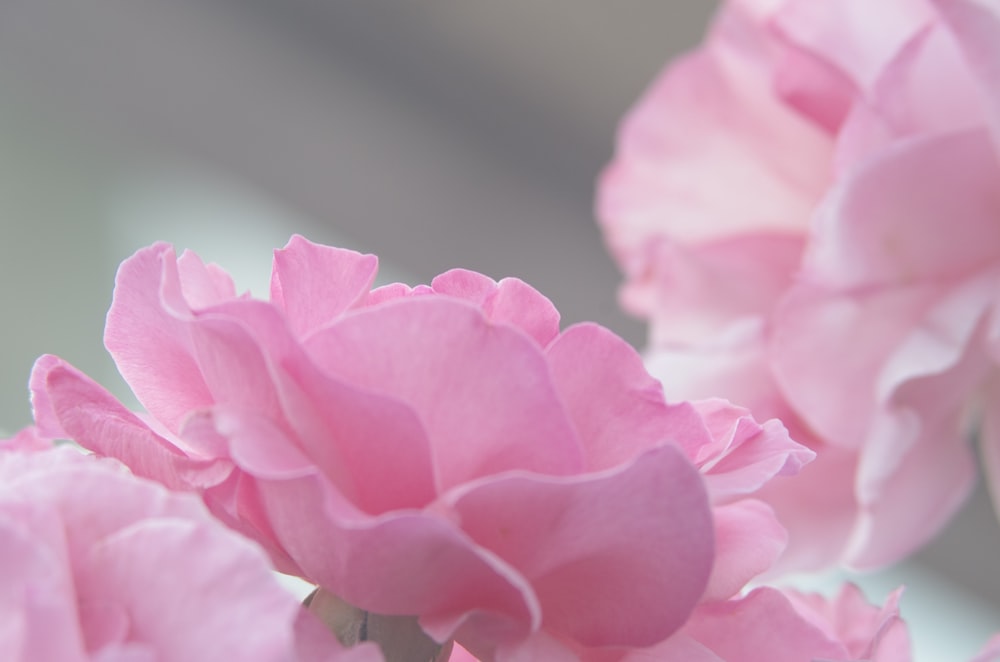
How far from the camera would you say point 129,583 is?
0.10 metres

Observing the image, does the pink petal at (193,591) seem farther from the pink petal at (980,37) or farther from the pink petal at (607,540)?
the pink petal at (980,37)

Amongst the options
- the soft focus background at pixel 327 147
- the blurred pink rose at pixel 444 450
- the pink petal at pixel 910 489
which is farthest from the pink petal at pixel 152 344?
the soft focus background at pixel 327 147

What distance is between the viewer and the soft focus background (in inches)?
46.3

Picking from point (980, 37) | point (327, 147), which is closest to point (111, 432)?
point (980, 37)

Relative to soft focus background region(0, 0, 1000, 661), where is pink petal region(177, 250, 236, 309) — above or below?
above

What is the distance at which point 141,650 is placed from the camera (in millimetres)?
90

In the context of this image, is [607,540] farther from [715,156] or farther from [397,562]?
[715,156]

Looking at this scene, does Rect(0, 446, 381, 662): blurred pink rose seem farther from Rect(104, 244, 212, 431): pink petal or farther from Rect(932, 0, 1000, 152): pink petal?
Rect(932, 0, 1000, 152): pink petal

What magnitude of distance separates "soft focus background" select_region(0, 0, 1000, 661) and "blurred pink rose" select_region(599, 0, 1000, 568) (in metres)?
0.79

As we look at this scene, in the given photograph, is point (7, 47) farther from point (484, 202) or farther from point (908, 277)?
point (908, 277)

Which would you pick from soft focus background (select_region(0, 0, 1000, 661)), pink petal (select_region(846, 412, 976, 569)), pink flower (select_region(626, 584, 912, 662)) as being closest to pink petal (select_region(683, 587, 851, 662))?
pink flower (select_region(626, 584, 912, 662))

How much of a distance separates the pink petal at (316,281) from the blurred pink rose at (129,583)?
3 centimetres

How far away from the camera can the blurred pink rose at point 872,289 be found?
0.88 ft

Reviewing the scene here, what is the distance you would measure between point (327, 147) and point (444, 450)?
1.33 metres
